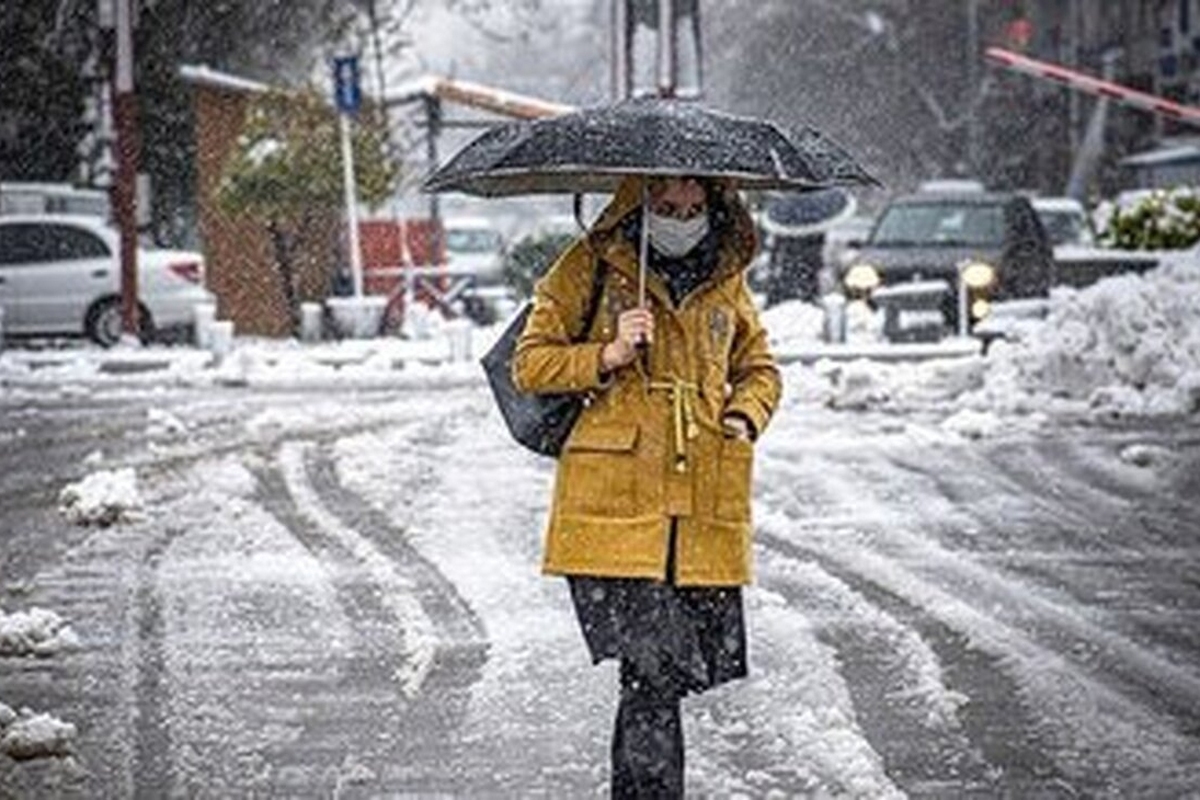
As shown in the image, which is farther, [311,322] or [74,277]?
[311,322]

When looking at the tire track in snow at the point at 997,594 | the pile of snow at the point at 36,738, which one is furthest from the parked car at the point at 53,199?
the pile of snow at the point at 36,738

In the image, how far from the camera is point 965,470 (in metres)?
14.3

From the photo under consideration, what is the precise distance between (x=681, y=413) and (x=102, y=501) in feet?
23.9

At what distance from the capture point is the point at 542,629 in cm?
894

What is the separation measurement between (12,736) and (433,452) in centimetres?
868

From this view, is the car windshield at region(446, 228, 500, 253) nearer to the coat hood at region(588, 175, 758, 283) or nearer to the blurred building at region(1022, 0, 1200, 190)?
the blurred building at region(1022, 0, 1200, 190)

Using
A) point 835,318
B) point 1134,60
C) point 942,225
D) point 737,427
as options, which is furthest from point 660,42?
point 1134,60

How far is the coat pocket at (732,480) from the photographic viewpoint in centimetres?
557

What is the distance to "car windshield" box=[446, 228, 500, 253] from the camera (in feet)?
129

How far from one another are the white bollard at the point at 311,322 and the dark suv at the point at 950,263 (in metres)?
6.55

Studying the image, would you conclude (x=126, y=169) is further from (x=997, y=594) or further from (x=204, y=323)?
(x=997, y=594)

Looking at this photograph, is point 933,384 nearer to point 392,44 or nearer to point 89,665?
point 89,665

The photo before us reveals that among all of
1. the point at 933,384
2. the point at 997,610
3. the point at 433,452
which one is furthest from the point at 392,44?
the point at 997,610

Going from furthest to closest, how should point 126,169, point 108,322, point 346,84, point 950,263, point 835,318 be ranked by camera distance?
point 108,322, point 126,169, point 346,84, point 950,263, point 835,318
